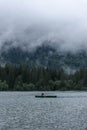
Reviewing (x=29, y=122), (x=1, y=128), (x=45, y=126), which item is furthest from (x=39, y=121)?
(x=1, y=128)

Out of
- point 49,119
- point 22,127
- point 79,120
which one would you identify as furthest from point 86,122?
point 22,127

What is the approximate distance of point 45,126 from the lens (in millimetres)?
84875

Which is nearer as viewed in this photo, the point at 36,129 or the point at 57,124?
the point at 36,129

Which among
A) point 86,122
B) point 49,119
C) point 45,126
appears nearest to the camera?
point 45,126

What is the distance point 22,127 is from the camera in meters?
83.0

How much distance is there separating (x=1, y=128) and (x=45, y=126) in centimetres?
1035

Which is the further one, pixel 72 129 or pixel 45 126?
pixel 45 126

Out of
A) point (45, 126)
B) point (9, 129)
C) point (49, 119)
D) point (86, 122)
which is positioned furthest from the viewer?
point (49, 119)

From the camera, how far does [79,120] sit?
95.0 m

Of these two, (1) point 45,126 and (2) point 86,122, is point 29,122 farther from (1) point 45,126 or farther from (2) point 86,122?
(2) point 86,122

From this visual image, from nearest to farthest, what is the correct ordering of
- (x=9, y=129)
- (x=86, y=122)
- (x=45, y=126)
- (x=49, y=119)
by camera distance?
1. (x=9, y=129)
2. (x=45, y=126)
3. (x=86, y=122)
4. (x=49, y=119)

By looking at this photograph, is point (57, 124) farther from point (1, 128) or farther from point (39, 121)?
point (1, 128)

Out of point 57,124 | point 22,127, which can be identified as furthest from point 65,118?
point 22,127

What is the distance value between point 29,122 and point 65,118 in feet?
38.9
